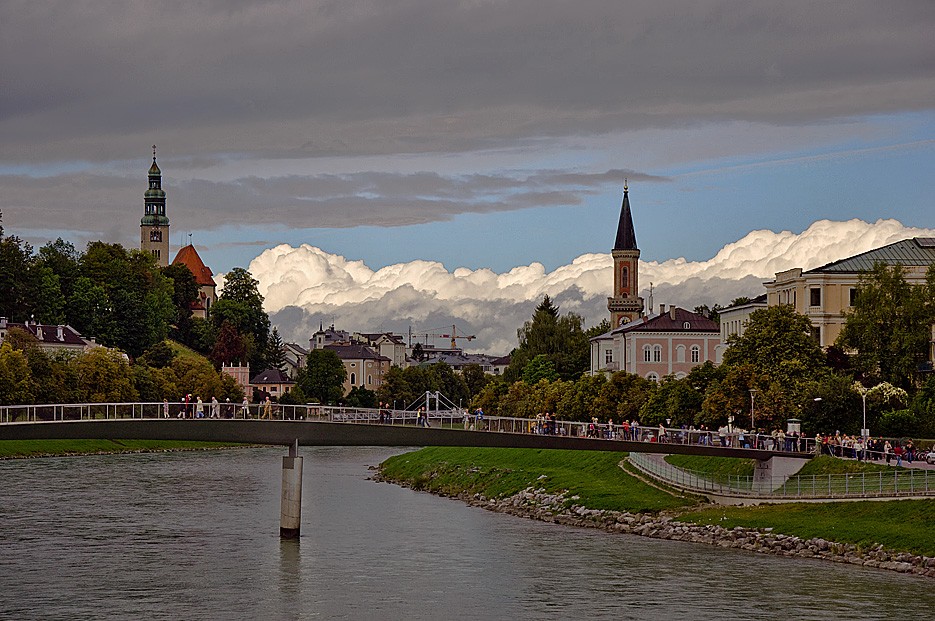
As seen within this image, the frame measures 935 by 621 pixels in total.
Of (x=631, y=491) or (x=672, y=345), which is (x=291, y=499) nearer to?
(x=631, y=491)

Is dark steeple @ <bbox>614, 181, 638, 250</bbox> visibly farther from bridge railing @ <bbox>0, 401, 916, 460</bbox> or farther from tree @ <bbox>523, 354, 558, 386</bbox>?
bridge railing @ <bbox>0, 401, 916, 460</bbox>

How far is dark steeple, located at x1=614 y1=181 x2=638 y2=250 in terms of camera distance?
199 m

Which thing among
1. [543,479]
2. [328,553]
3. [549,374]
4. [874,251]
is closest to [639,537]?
[328,553]

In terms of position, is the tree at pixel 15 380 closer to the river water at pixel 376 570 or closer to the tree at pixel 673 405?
the river water at pixel 376 570

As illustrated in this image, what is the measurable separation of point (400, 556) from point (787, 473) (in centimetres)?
2237

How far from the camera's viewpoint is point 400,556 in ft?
207

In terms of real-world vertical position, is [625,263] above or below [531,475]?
above

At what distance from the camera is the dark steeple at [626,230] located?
198875mm

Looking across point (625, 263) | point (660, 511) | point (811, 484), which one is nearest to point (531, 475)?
point (660, 511)

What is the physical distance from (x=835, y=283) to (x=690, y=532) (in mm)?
54992

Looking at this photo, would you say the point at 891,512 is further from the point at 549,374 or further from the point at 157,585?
the point at 549,374

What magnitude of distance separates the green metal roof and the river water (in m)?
46.4

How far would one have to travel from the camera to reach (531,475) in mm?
93688

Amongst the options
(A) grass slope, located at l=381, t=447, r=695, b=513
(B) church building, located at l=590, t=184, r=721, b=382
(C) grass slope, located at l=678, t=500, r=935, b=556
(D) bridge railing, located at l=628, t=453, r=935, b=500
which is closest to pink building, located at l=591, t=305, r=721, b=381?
(B) church building, located at l=590, t=184, r=721, b=382
